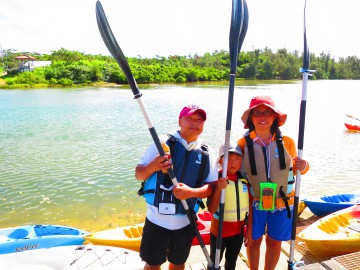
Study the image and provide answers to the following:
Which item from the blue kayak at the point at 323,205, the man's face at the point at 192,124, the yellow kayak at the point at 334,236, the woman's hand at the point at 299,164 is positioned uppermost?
the man's face at the point at 192,124

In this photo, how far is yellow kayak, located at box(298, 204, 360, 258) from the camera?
3.78 m

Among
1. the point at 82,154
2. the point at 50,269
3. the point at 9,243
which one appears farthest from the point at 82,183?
the point at 50,269

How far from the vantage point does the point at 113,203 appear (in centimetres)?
748

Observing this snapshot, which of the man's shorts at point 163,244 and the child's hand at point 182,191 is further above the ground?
the child's hand at point 182,191

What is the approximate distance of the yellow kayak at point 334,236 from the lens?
12.4 feet

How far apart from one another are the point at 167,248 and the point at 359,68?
116771 mm

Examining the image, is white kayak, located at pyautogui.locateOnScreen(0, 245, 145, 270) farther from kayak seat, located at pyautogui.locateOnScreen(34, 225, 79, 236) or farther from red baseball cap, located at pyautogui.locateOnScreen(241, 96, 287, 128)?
red baseball cap, located at pyautogui.locateOnScreen(241, 96, 287, 128)

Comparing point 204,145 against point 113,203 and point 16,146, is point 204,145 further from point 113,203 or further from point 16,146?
point 16,146

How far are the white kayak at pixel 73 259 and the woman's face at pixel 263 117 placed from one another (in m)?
2.00

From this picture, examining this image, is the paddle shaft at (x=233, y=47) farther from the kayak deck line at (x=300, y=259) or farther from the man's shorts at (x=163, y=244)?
the kayak deck line at (x=300, y=259)

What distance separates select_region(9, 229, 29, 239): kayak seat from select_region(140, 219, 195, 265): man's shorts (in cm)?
321

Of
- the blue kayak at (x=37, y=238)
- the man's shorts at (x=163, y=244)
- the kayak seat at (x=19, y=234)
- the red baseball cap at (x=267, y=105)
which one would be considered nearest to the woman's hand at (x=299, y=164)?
the red baseball cap at (x=267, y=105)

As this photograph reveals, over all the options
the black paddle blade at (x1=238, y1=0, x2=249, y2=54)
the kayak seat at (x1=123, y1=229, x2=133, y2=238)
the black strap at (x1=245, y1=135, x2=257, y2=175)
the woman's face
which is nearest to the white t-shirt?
the black strap at (x1=245, y1=135, x2=257, y2=175)

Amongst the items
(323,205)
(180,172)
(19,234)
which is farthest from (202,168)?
(323,205)
